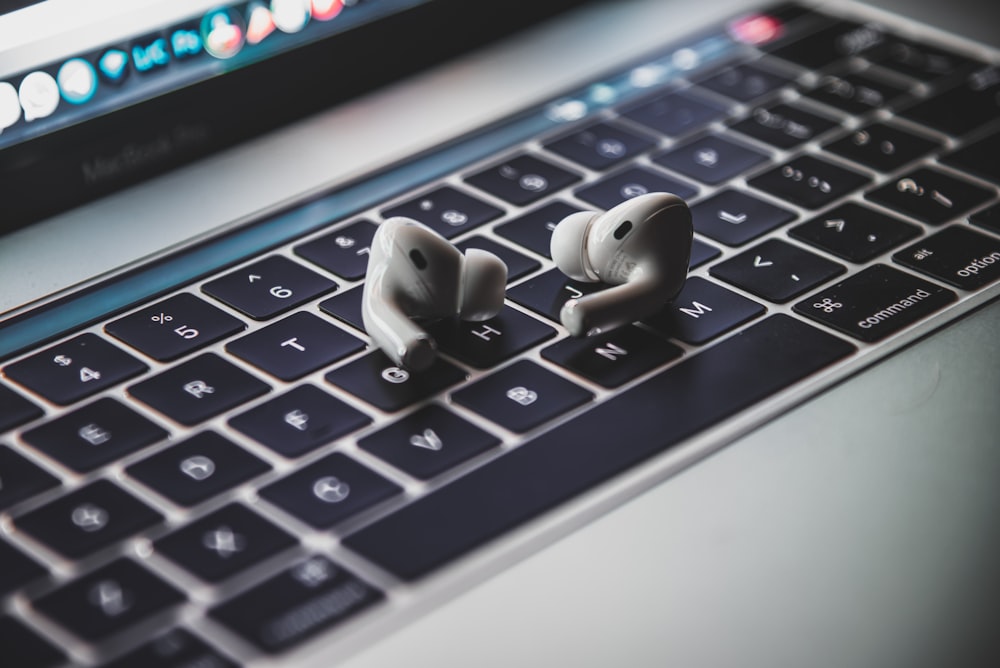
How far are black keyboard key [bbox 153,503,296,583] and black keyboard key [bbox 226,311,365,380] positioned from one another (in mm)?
82

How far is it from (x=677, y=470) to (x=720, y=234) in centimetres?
16

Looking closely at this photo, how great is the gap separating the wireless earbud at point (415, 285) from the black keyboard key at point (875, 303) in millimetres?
138

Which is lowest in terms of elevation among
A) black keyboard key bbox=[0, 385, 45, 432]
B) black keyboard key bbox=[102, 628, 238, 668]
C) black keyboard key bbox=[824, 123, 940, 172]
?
black keyboard key bbox=[102, 628, 238, 668]

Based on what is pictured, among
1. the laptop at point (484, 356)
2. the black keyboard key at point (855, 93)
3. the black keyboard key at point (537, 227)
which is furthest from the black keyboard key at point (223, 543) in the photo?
the black keyboard key at point (855, 93)

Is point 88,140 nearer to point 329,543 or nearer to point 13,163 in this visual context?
point 13,163

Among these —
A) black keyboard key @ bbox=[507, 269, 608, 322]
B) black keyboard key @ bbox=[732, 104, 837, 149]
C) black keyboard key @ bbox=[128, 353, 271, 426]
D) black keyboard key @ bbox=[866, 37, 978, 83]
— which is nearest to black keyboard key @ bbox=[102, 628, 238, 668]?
black keyboard key @ bbox=[128, 353, 271, 426]

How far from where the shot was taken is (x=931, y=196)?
0.62m

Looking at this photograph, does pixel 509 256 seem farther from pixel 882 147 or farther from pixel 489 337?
pixel 882 147

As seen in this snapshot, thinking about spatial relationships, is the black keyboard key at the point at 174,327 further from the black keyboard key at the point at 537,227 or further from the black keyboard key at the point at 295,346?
the black keyboard key at the point at 537,227

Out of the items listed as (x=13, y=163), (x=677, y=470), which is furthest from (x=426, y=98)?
(x=677, y=470)

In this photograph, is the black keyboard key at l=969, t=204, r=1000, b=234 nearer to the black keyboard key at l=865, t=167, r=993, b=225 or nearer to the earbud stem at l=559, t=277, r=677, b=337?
the black keyboard key at l=865, t=167, r=993, b=225

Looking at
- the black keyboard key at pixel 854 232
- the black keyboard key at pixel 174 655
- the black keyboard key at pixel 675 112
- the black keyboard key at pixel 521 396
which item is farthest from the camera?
the black keyboard key at pixel 675 112

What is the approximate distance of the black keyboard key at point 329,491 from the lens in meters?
0.43

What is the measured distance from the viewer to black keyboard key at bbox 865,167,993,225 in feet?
2.00
